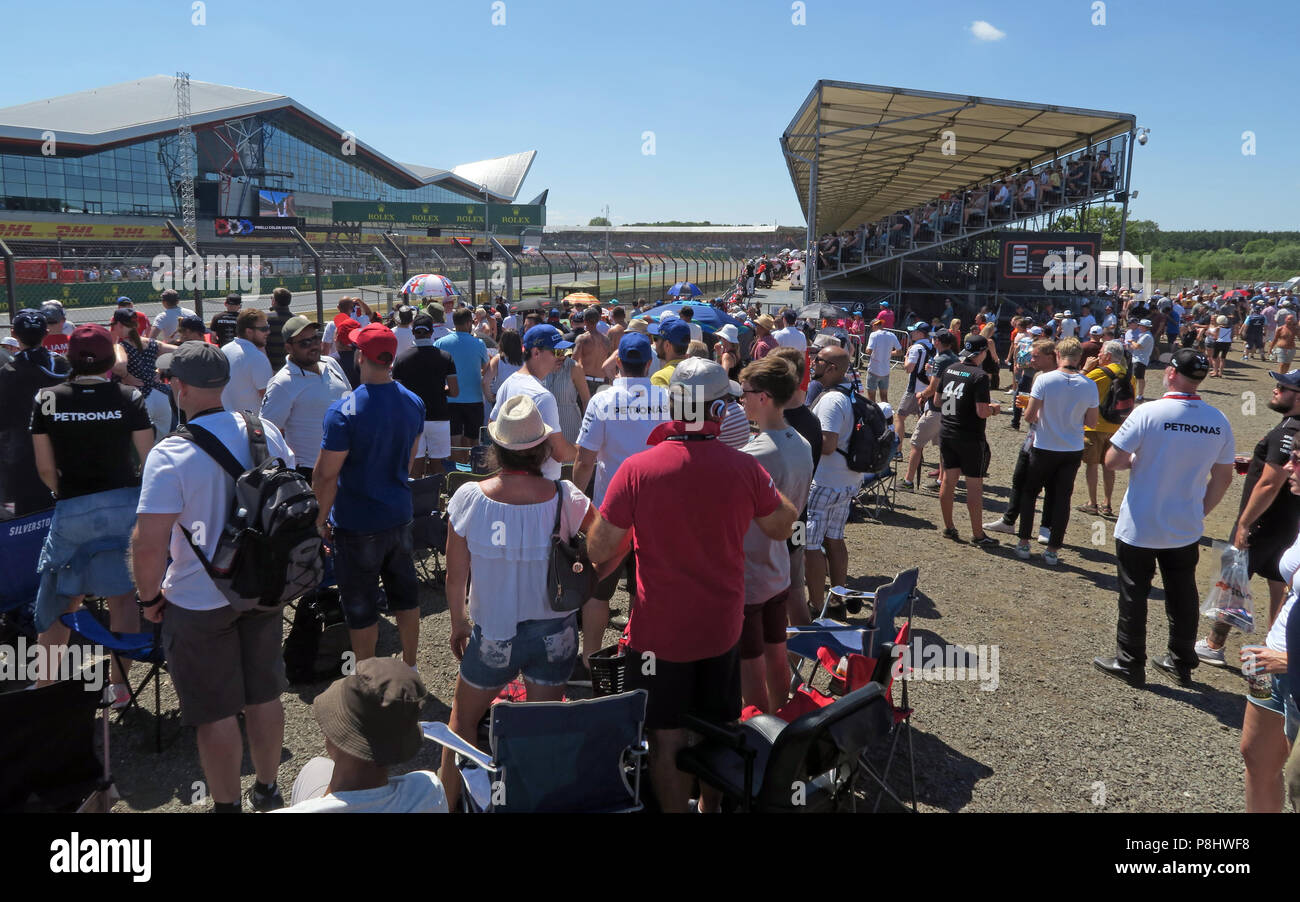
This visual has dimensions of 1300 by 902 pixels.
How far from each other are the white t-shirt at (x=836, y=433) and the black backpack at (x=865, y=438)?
0.03 m

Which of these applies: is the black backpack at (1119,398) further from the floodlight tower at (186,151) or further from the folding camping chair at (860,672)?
the floodlight tower at (186,151)

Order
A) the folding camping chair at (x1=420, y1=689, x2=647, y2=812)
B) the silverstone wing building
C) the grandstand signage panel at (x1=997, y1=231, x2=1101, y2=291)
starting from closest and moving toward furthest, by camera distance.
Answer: the folding camping chair at (x1=420, y1=689, x2=647, y2=812) → the grandstand signage panel at (x1=997, y1=231, x2=1101, y2=291) → the silverstone wing building

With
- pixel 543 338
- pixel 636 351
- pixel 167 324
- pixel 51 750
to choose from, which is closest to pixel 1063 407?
pixel 636 351

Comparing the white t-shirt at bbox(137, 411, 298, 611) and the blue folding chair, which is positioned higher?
the white t-shirt at bbox(137, 411, 298, 611)

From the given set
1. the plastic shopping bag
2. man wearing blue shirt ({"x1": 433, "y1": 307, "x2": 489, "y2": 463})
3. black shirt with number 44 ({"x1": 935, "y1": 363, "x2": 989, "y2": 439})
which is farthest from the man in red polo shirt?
man wearing blue shirt ({"x1": 433, "y1": 307, "x2": 489, "y2": 463})

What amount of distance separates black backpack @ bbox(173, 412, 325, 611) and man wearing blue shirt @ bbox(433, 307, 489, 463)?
14.1 ft

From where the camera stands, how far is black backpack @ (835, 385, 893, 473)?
520cm

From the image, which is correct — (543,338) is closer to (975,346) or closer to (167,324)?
(975,346)

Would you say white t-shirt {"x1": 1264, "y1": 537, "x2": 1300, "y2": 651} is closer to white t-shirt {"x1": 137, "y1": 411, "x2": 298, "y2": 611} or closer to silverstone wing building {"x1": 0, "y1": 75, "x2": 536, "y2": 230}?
white t-shirt {"x1": 137, "y1": 411, "x2": 298, "y2": 611}

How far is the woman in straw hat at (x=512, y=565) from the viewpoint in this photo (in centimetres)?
286

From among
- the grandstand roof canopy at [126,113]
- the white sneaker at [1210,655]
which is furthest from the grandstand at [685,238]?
the white sneaker at [1210,655]

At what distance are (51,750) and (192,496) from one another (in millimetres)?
883
